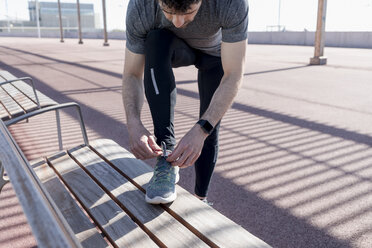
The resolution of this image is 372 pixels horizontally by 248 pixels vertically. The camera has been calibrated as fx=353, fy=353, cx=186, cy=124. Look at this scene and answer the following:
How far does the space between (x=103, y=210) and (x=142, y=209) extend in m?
0.17

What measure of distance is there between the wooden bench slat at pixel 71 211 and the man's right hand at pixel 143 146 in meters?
0.35

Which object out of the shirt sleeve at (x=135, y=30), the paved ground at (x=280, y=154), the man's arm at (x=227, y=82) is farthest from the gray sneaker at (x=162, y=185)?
the paved ground at (x=280, y=154)

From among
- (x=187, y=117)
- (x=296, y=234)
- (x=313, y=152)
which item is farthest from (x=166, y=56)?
(x=187, y=117)

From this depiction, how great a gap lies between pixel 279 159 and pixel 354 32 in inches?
924

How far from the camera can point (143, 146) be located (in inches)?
58.7

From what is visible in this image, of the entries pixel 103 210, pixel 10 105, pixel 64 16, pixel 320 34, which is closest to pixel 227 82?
pixel 103 210

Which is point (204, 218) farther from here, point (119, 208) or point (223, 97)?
point (223, 97)

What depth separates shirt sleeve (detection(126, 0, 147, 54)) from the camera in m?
1.67

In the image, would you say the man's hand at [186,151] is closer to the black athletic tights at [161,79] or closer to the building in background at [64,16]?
the black athletic tights at [161,79]

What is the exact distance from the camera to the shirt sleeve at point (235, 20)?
62.7 inches

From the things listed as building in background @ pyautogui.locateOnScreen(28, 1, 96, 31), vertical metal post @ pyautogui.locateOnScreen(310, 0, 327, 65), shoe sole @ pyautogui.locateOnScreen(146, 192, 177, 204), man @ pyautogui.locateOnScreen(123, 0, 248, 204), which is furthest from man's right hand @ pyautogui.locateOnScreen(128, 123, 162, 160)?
building in background @ pyautogui.locateOnScreen(28, 1, 96, 31)

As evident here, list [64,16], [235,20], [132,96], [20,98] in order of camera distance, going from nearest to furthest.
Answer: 1. [235,20]
2. [132,96]
3. [20,98]
4. [64,16]

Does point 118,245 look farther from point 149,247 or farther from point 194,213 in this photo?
point 194,213

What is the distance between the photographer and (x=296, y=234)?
2.12m
